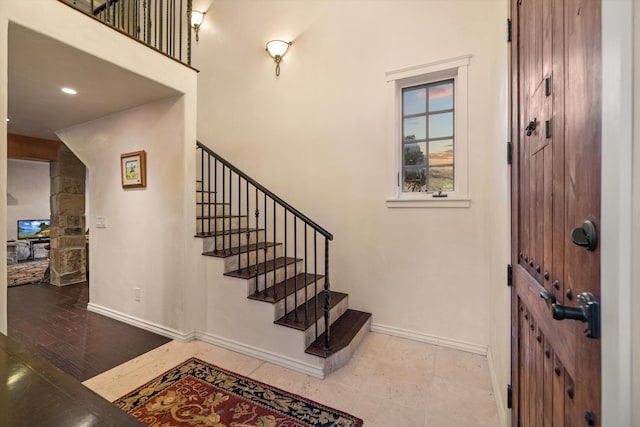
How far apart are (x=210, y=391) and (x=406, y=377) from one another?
1402 millimetres

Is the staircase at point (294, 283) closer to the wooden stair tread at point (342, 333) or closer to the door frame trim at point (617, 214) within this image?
the wooden stair tread at point (342, 333)

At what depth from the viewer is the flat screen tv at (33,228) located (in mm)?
7168

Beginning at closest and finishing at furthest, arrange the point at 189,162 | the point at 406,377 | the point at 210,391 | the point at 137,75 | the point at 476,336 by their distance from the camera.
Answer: the point at 210,391 < the point at 406,377 < the point at 137,75 < the point at 476,336 < the point at 189,162

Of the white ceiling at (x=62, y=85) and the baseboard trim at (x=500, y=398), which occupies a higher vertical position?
the white ceiling at (x=62, y=85)

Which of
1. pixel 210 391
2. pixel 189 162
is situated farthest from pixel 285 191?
pixel 210 391

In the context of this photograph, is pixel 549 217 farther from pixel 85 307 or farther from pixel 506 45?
pixel 85 307

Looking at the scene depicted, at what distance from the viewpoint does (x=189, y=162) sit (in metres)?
2.60

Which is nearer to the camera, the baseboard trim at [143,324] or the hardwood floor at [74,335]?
the hardwood floor at [74,335]

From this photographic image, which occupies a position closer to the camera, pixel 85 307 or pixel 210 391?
pixel 210 391

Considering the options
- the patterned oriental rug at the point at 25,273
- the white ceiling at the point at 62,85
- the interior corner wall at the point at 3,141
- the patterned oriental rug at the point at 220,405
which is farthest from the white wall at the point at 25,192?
the patterned oriental rug at the point at 220,405

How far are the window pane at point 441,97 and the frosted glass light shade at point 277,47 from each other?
1708 millimetres

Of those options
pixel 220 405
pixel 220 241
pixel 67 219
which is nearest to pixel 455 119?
pixel 220 241

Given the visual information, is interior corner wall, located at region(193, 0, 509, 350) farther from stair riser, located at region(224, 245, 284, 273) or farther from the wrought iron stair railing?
stair riser, located at region(224, 245, 284, 273)

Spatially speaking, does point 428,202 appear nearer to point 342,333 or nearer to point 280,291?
point 342,333
